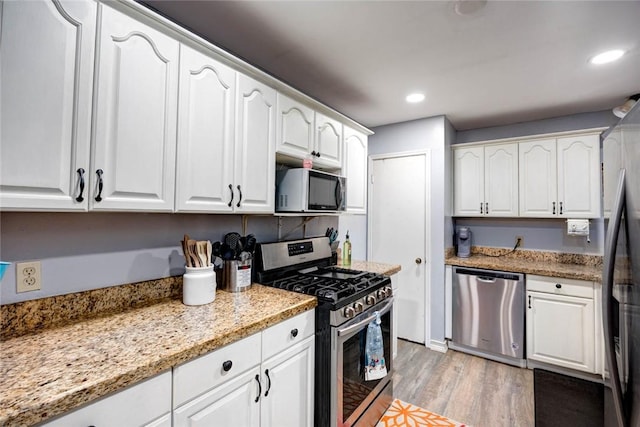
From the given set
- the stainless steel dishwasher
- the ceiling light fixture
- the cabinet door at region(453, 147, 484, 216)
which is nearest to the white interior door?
the stainless steel dishwasher

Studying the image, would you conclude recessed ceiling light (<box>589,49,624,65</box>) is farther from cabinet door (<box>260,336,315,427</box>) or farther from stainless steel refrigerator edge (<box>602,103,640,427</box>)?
cabinet door (<box>260,336,315,427</box>)

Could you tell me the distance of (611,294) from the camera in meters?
0.91

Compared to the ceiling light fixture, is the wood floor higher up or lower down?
lower down

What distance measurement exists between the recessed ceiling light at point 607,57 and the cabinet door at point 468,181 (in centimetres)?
127

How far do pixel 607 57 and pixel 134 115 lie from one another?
9.52 ft

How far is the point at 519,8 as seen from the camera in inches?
58.9

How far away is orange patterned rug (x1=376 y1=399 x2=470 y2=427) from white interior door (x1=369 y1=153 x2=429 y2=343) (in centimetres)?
109

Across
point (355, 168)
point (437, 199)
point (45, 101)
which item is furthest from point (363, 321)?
point (437, 199)

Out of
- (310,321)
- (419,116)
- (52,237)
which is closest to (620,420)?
(310,321)

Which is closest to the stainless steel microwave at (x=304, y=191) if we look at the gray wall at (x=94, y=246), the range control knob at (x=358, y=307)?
the gray wall at (x=94, y=246)

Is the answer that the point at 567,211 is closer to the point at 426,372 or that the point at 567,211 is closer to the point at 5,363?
the point at 426,372

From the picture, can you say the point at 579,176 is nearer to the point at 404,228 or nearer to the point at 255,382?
the point at 404,228

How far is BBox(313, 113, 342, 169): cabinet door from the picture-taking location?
2240 millimetres

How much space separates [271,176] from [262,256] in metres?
0.55
